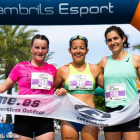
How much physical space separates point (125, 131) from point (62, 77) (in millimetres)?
1153

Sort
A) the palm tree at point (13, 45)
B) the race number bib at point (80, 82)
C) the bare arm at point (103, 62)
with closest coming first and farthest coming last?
the race number bib at point (80, 82) < the bare arm at point (103, 62) < the palm tree at point (13, 45)

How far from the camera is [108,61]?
4.03 meters

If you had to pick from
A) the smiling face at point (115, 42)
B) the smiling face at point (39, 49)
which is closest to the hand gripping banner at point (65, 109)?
the smiling face at point (39, 49)

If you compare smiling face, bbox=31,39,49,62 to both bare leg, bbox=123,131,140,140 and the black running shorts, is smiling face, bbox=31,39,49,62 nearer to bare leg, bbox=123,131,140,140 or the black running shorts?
the black running shorts

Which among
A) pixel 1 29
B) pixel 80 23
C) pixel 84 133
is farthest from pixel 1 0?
pixel 1 29

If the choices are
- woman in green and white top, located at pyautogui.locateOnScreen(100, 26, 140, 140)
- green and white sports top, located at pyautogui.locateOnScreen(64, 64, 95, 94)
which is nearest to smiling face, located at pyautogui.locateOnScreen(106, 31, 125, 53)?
woman in green and white top, located at pyautogui.locateOnScreen(100, 26, 140, 140)

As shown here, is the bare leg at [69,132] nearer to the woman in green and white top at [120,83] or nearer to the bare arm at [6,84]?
the woman in green and white top at [120,83]

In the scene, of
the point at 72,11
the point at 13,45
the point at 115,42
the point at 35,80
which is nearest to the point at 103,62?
the point at 115,42

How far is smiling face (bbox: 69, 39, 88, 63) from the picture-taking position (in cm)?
392

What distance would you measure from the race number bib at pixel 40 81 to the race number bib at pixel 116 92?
2.76 feet

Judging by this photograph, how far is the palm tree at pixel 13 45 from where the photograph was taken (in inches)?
708

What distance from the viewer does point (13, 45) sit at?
1861 centimetres

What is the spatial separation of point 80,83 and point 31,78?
68 centimetres

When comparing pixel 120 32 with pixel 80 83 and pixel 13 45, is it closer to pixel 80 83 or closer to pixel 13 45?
pixel 80 83
